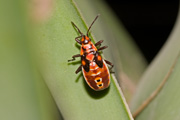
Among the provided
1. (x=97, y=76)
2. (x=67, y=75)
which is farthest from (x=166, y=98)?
(x=67, y=75)

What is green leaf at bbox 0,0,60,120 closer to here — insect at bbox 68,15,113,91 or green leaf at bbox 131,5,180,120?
insect at bbox 68,15,113,91

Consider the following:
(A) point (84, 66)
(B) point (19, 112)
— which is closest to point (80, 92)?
(A) point (84, 66)

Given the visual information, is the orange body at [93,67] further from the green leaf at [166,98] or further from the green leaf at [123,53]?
the green leaf at [123,53]

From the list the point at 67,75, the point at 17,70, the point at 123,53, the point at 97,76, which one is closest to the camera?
the point at 17,70

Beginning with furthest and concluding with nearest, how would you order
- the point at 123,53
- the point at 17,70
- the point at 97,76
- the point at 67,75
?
the point at 123,53 < the point at 97,76 < the point at 67,75 < the point at 17,70

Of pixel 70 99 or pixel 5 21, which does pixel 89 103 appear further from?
pixel 5 21

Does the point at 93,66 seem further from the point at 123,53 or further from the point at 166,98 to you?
the point at 123,53

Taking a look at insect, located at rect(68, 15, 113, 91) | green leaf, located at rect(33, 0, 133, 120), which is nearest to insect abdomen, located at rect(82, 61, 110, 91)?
insect, located at rect(68, 15, 113, 91)
